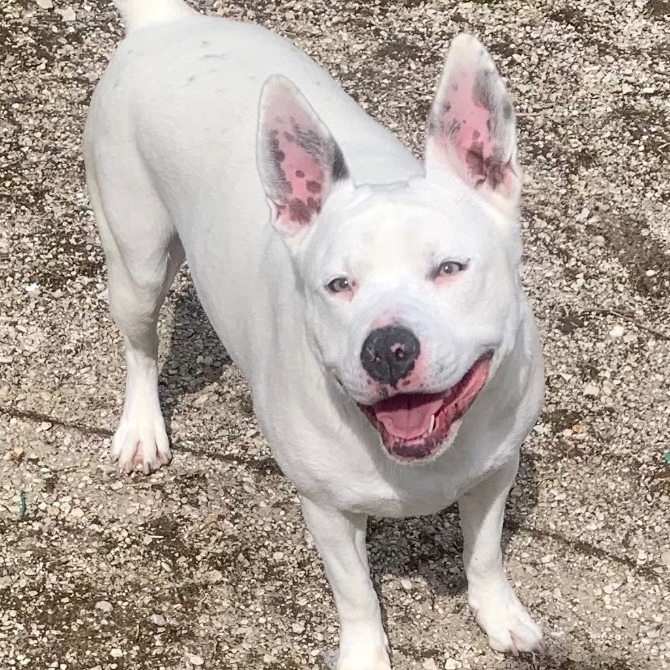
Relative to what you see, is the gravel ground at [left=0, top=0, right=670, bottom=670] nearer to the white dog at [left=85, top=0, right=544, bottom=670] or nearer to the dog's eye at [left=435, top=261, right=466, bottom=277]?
the white dog at [left=85, top=0, right=544, bottom=670]

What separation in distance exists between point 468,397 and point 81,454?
2.32 metres

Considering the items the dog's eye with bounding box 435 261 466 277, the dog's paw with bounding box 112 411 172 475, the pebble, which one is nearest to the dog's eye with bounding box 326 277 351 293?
the dog's eye with bounding box 435 261 466 277

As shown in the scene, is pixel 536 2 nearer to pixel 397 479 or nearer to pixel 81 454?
pixel 81 454

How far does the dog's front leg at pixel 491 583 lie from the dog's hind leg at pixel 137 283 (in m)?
1.39

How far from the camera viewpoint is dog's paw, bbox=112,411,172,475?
4.82 m

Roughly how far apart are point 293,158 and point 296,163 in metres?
0.02

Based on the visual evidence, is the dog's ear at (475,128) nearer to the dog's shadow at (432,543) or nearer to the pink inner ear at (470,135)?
the pink inner ear at (470,135)

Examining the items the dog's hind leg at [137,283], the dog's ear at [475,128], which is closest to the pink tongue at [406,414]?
the dog's ear at [475,128]

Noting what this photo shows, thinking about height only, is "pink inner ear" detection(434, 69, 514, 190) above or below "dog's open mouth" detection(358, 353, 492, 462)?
above

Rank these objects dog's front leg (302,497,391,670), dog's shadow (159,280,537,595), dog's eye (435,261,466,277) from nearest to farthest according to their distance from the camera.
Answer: dog's eye (435,261,466,277), dog's front leg (302,497,391,670), dog's shadow (159,280,537,595)

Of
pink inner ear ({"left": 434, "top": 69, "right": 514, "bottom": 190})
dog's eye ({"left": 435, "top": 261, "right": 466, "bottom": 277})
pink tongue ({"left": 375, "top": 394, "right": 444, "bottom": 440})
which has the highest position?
pink inner ear ({"left": 434, "top": 69, "right": 514, "bottom": 190})

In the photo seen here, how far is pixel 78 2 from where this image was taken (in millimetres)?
6973

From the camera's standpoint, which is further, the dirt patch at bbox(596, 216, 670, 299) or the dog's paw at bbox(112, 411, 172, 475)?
the dirt patch at bbox(596, 216, 670, 299)

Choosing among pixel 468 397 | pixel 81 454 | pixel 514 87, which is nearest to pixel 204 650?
pixel 81 454
